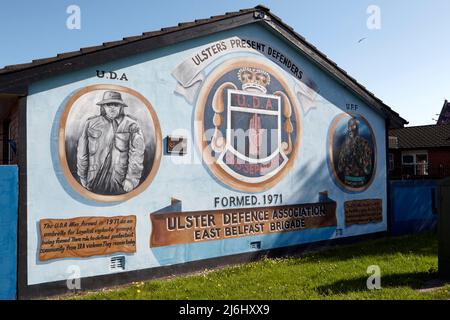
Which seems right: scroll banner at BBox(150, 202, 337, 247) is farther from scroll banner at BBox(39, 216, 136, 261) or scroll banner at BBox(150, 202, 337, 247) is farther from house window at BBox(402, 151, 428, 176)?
house window at BBox(402, 151, 428, 176)

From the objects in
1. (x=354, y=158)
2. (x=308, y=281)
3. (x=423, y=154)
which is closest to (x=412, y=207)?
(x=354, y=158)

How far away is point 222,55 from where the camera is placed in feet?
30.9

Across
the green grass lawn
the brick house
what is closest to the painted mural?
the green grass lawn

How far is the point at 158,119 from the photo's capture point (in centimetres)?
824

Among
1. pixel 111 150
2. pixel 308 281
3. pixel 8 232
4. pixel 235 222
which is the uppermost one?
pixel 111 150

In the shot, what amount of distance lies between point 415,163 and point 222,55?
864 inches

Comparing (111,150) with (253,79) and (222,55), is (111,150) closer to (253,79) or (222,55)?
(222,55)

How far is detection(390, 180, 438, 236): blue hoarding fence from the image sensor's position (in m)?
13.5

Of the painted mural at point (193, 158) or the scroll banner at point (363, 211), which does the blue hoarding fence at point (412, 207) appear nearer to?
the scroll banner at point (363, 211)

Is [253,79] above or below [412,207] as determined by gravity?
above

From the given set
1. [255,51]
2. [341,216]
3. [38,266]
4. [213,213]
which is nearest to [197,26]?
[255,51]

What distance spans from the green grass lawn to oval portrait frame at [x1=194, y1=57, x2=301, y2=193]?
189 cm

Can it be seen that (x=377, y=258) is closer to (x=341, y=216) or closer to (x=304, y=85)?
(x=341, y=216)
